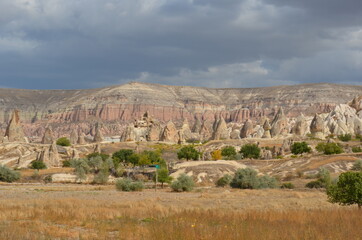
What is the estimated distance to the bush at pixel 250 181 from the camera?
43.4m

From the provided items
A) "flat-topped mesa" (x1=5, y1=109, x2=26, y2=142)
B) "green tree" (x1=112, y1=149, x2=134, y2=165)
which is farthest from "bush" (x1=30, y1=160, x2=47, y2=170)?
"flat-topped mesa" (x1=5, y1=109, x2=26, y2=142)

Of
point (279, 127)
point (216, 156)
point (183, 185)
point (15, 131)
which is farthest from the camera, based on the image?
point (279, 127)

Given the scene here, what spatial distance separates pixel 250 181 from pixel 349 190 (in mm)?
21856

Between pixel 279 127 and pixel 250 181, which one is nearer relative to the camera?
pixel 250 181

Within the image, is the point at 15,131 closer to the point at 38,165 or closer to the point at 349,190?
the point at 38,165

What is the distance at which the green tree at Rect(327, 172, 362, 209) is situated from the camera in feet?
70.3

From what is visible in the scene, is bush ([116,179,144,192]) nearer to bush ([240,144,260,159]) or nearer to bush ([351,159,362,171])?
bush ([351,159,362,171])

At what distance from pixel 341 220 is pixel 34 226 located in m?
10.1

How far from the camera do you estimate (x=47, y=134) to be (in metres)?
119

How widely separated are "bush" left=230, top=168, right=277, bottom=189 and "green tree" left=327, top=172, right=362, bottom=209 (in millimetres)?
20633

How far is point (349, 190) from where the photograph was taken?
71.9ft

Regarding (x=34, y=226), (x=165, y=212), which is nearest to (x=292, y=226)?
(x=165, y=212)

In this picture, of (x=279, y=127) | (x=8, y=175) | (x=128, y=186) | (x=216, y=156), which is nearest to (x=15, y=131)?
(x=216, y=156)

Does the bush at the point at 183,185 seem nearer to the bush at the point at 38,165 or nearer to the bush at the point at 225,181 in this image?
the bush at the point at 225,181
